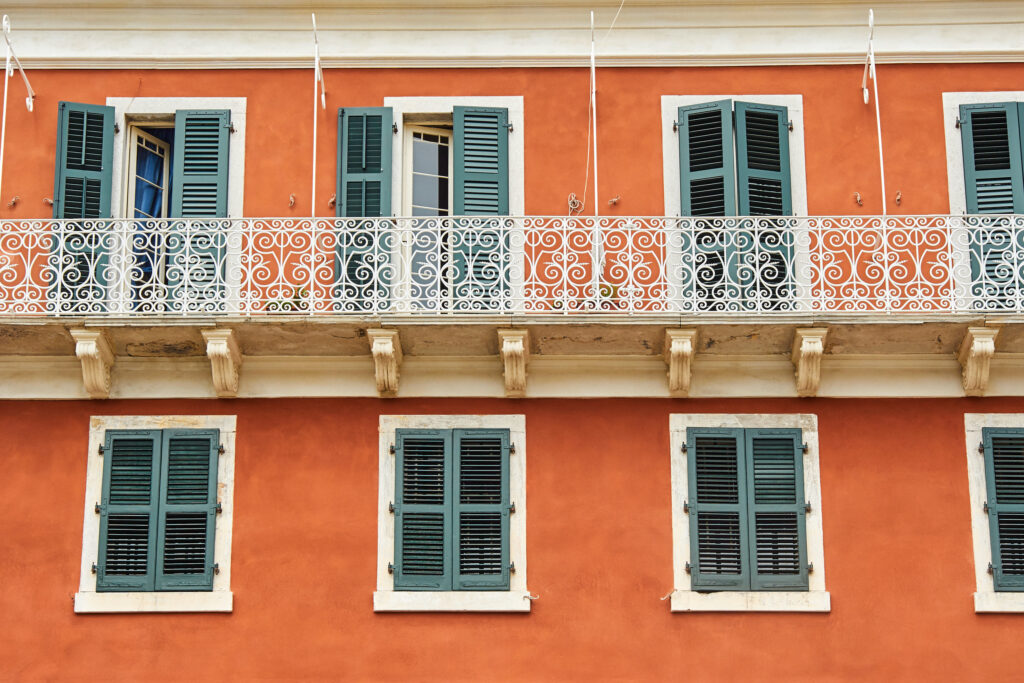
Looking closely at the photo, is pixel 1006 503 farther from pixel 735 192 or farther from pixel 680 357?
pixel 735 192

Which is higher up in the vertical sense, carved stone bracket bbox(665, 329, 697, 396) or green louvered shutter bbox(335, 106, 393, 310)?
green louvered shutter bbox(335, 106, 393, 310)

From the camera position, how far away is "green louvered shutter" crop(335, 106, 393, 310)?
1789cm

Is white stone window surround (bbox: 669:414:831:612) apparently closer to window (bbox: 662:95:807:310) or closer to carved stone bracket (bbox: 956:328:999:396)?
window (bbox: 662:95:807:310)

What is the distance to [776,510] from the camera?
56.3 feet

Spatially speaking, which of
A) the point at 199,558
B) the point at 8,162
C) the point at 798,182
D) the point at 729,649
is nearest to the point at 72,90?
the point at 8,162

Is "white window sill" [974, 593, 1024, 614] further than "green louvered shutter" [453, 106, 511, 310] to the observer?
No

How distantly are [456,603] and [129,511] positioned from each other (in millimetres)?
3269

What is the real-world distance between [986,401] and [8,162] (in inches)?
405

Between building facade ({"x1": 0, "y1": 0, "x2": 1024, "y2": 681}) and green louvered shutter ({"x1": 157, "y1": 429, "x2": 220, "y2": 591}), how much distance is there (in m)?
0.04

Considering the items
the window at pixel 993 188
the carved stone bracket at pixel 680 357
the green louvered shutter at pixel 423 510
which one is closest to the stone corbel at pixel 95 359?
the green louvered shutter at pixel 423 510

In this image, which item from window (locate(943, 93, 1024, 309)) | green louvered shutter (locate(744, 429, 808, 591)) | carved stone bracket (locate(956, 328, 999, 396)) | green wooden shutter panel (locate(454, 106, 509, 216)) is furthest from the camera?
green wooden shutter panel (locate(454, 106, 509, 216))

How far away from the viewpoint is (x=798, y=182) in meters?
18.7

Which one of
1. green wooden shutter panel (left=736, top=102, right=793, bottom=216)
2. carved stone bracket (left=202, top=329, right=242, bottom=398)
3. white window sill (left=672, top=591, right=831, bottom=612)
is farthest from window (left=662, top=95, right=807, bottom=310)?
carved stone bracket (left=202, top=329, right=242, bottom=398)

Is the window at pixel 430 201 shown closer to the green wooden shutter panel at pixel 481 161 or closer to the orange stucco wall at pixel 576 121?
the green wooden shutter panel at pixel 481 161
